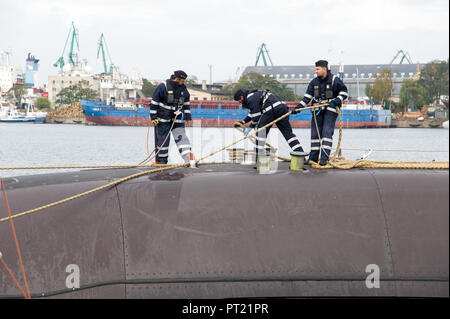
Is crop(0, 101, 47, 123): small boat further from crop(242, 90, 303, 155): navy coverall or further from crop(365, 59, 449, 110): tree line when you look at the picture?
crop(242, 90, 303, 155): navy coverall

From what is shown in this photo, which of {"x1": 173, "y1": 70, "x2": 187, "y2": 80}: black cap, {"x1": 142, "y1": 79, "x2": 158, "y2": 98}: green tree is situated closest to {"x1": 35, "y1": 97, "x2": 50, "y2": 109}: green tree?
{"x1": 142, "y1": 79, "x2": 158, "y2": 98}: green tree

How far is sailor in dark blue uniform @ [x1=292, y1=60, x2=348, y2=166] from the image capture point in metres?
8.48

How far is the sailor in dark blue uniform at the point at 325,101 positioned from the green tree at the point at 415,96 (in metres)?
73.3

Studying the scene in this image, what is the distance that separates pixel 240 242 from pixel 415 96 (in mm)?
81156

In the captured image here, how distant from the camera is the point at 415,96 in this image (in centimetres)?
8100

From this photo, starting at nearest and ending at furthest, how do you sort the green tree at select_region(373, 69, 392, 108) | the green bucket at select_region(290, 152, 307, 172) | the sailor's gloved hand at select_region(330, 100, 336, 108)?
1. the green bucket at select_region(290, 152, 307, 172)
2. the sailor's gloved hand at select_region(330, 100, 336, 108)
3. the green tree at select_region(373, 69, 392, 108)

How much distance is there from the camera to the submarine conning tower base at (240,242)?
5750 millimetres

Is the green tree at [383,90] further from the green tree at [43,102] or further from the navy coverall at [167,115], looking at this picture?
the navy coverall at [167,115]

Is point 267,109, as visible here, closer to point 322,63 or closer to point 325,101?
point 325,101

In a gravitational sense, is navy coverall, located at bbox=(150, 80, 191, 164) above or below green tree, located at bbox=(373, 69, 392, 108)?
below

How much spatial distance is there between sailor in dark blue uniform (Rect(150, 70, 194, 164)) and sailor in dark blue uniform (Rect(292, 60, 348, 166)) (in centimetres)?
221

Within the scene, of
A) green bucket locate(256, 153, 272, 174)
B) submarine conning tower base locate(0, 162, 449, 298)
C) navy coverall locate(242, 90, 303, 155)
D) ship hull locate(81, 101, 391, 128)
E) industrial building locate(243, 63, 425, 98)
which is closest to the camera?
submarine conning tower base locate(0, 162, 449, 298)

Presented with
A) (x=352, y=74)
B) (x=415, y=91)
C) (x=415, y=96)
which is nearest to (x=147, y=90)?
(x=352, y=74)
